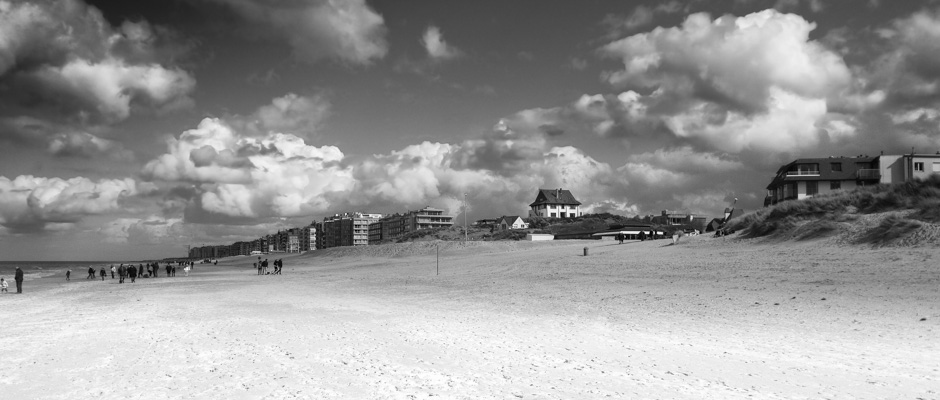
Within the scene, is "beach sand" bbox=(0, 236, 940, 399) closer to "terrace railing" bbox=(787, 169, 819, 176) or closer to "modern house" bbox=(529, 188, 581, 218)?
"terrace railing" bbox=(787, 169, 819, 176)

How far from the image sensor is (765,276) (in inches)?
875

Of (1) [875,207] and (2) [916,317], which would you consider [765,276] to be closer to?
(2) [916,317]

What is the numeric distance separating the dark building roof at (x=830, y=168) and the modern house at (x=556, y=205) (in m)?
101

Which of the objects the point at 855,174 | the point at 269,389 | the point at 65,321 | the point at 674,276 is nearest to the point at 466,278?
the point at 674,276

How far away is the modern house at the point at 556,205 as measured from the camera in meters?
167

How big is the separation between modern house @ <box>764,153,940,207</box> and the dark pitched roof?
333 ft

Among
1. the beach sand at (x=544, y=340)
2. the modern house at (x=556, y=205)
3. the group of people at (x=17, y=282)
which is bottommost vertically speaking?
the group of people at (x=17, y=282)

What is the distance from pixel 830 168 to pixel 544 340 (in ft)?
207

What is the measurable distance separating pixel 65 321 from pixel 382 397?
16490 millimetres

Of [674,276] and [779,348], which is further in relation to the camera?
[674,276]

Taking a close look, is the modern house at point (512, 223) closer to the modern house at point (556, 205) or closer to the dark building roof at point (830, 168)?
the modern house at point (556, 205)

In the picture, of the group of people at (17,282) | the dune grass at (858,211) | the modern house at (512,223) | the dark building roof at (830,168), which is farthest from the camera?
the modern house at (512,223)

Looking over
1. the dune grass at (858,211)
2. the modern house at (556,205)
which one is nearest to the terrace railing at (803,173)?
the dune grass at (858,211)

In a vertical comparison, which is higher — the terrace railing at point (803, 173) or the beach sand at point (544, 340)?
the terrace railing at point (803, 173)
